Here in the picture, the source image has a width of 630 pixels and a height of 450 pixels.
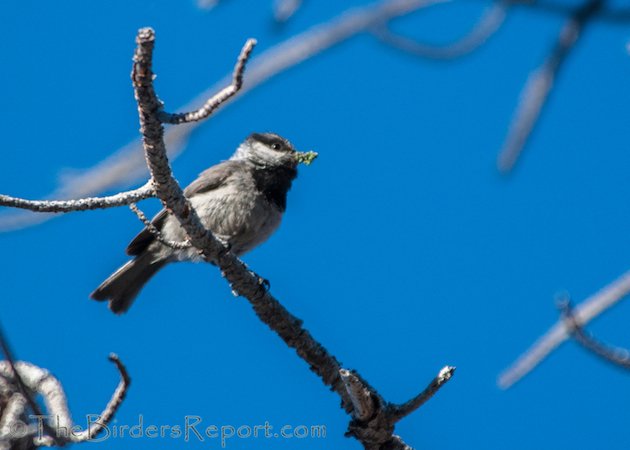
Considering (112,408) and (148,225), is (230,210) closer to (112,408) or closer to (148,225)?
(148,225)

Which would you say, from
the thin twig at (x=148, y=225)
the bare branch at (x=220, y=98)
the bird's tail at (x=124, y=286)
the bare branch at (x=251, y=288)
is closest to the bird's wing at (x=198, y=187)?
the bird's tail at (x=124, y=286)

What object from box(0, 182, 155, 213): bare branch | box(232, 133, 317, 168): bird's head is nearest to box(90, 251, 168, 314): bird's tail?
box(232, 133, 317, 168): bird's head

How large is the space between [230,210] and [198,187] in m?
0.43

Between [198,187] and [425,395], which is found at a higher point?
[198,187]

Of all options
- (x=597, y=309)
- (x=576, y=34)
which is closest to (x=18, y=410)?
(x=597, y=309)

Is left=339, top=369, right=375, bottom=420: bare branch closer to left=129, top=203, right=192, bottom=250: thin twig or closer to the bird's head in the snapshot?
left=129, top=203, right=192, bottom=250: thin twig

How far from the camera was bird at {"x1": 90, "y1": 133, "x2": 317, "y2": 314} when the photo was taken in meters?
6.01

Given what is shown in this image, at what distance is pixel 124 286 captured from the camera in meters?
6.56

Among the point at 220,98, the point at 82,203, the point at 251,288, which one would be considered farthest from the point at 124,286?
the point at 220,98

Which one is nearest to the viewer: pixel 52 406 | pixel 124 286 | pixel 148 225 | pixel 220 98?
pixel 220 98

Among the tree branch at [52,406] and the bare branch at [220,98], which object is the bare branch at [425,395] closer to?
the tree branch at [52,406]

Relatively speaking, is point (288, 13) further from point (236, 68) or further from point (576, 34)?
point (576, 34)

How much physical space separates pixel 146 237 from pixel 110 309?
2.29 feet

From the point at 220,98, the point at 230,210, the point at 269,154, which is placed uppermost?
the point at 269,154
